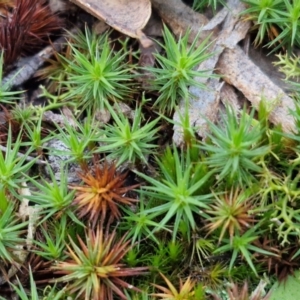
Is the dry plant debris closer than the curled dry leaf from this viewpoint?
Yes

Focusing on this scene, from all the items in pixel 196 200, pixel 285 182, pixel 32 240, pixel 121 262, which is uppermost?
pixel 285 182

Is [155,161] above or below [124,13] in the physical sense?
below

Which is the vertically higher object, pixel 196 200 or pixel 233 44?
pixel 233 44

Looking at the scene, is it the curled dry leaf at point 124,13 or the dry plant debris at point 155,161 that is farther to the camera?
the curled dry leaf at point 124,13

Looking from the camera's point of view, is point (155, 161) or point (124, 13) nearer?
point (155, 161)

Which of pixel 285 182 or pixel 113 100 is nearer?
pixel 285 182

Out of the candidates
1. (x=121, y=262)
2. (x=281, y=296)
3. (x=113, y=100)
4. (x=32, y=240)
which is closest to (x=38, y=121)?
(x=113, y=100)

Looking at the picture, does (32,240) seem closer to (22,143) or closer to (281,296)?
(22,143)

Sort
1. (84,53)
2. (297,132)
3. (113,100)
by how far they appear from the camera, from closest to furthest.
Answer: (297,132) → (113,100) → (84,53)
